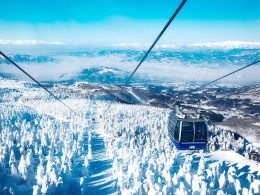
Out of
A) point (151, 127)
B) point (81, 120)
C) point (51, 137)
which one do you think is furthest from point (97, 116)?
point (51, 137)

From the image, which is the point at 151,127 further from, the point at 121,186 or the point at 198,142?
the point at 198,142

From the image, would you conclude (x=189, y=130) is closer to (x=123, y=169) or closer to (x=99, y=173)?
(x=123, y=169)

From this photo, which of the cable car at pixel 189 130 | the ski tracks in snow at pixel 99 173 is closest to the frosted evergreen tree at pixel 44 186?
the ski tracks in snow at pixel 99 173

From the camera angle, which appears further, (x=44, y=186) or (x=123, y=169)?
(x=123, y=169)

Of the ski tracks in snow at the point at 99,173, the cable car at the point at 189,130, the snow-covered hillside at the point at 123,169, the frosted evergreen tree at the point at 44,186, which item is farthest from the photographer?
the ski tracks in snow at the point at 99,173

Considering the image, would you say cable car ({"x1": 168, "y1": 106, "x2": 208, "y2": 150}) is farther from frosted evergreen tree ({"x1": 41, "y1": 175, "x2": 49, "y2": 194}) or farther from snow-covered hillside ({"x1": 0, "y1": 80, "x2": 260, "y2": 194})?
frosted evergreen tree ({"x1": 41, "y1": 175, "x2": 49, "y2": 194})

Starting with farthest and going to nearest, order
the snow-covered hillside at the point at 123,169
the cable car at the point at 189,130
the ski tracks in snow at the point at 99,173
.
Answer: the ski tracks in snow at the point at 99,173 < the snow-covered hillside at the point at 123,169 < the cable car at the point at 189,130

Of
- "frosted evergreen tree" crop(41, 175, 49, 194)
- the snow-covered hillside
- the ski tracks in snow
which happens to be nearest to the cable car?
the snow-covered hillside

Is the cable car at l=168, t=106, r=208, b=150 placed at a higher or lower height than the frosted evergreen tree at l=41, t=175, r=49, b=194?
higher

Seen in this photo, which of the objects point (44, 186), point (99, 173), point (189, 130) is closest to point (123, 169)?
point (99, 173)

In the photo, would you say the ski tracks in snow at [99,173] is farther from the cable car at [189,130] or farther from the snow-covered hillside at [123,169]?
the cable car at [189,130]
